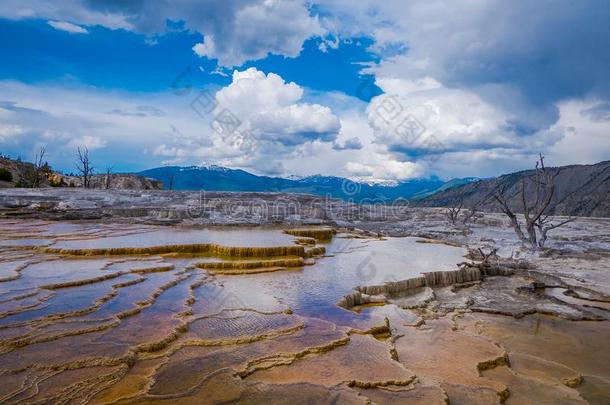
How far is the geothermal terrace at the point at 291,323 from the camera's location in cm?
530

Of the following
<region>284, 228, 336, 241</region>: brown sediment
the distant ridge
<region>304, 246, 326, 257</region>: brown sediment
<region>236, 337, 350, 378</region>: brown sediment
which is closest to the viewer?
<region>236, 337, 350, 378</region>: brown sediment

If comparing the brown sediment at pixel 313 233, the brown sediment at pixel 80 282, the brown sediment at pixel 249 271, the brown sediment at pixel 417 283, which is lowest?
the brown sediment at pixel 417 283

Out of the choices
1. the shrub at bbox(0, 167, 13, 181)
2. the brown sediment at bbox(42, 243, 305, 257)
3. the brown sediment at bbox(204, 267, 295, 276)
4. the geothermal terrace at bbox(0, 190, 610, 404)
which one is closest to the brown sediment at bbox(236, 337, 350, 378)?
the geothermal terrace at bbox(0, 190, 610, 404)

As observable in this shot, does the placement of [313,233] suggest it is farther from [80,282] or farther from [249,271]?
[80,282]

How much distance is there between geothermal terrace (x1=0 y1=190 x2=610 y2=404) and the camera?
5301mm

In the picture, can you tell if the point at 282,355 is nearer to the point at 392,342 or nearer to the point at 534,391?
the point at 392,342

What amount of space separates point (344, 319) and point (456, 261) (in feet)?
25.7

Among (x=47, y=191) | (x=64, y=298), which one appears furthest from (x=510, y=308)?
(x=47, y=191)

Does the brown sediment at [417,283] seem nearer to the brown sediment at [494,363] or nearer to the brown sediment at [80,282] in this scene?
the brown sediment at [494,363]

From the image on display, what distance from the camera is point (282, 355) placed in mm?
6137

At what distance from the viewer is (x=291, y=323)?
755 centimetres

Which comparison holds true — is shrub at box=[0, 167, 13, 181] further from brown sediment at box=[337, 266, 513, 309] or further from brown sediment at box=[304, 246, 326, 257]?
brown sediment at box=[337, 266, 513, 309]

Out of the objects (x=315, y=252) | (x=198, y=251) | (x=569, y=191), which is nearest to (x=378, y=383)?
(x=315, y=252)

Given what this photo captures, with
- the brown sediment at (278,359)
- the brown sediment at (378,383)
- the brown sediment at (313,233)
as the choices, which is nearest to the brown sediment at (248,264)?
the brown sediment at (278,359)
